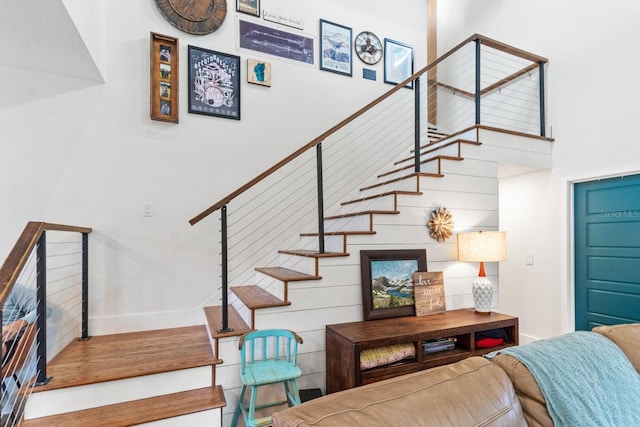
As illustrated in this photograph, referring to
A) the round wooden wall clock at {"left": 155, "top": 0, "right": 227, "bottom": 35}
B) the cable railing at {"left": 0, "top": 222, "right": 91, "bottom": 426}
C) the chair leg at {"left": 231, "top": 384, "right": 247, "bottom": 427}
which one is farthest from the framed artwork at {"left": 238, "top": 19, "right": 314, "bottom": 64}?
the chair leg at {"left": 231, "top": 384, "right": 247, "bottom": 427}

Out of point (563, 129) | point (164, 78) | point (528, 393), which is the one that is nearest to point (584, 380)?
point (528, 393)

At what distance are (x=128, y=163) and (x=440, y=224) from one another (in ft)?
9.28

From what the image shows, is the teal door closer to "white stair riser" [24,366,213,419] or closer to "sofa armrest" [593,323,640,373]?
"sofa armrest" [593,323,640,373]

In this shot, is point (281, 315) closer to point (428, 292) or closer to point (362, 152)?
point (428, 292)

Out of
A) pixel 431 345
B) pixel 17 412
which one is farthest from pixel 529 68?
pixel 17 412

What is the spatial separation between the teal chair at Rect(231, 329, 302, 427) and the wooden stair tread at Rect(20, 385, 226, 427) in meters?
0.21

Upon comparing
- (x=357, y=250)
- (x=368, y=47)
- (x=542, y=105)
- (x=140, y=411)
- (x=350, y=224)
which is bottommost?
(x=140, y=411)

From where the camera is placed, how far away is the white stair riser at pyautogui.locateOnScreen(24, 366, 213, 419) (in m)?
1.82

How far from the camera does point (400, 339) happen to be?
7.13 ft

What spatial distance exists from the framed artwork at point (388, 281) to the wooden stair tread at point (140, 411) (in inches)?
48.9

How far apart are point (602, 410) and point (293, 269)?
2176 mm

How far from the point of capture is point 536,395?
45.0 inches

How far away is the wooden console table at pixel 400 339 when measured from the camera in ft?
6.82

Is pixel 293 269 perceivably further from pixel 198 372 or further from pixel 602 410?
pixel 602 410
